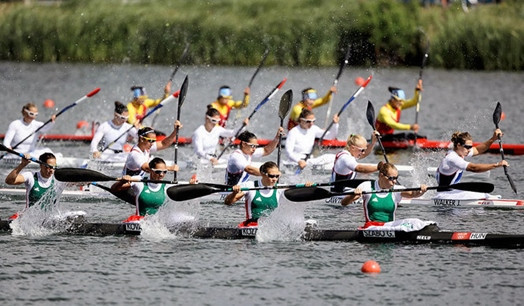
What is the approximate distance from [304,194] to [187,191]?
5.33ft

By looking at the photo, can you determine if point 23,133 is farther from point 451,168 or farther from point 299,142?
point 451,168

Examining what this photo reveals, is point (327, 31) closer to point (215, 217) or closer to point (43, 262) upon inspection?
point (215, 217)

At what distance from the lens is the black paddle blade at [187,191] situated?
15.5 metres

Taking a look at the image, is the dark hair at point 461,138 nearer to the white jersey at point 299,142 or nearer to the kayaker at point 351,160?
the kayaker at point 351,160

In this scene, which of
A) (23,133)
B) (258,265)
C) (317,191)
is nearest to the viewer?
(258,265)

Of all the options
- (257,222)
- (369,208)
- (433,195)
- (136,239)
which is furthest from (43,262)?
(433,195)

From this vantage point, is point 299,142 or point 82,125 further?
point 82,125

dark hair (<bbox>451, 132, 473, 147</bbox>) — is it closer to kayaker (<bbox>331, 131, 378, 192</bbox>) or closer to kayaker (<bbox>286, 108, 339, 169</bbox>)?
kayaker (<bbox>331, 131, 378, 192</bbox>)

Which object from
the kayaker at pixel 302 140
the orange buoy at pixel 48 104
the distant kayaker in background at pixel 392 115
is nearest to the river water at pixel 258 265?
the kayaker at pixel 302 140

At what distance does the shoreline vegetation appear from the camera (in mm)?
41625

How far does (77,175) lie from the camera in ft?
52.5

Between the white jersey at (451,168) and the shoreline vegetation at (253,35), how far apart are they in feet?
75.9

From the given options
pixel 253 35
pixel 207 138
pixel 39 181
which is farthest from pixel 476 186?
pixel 253 35

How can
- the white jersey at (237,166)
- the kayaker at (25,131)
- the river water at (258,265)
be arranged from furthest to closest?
the kayaker at (25,131) → the white jersey at (237,166) → the river water at (258,265)
